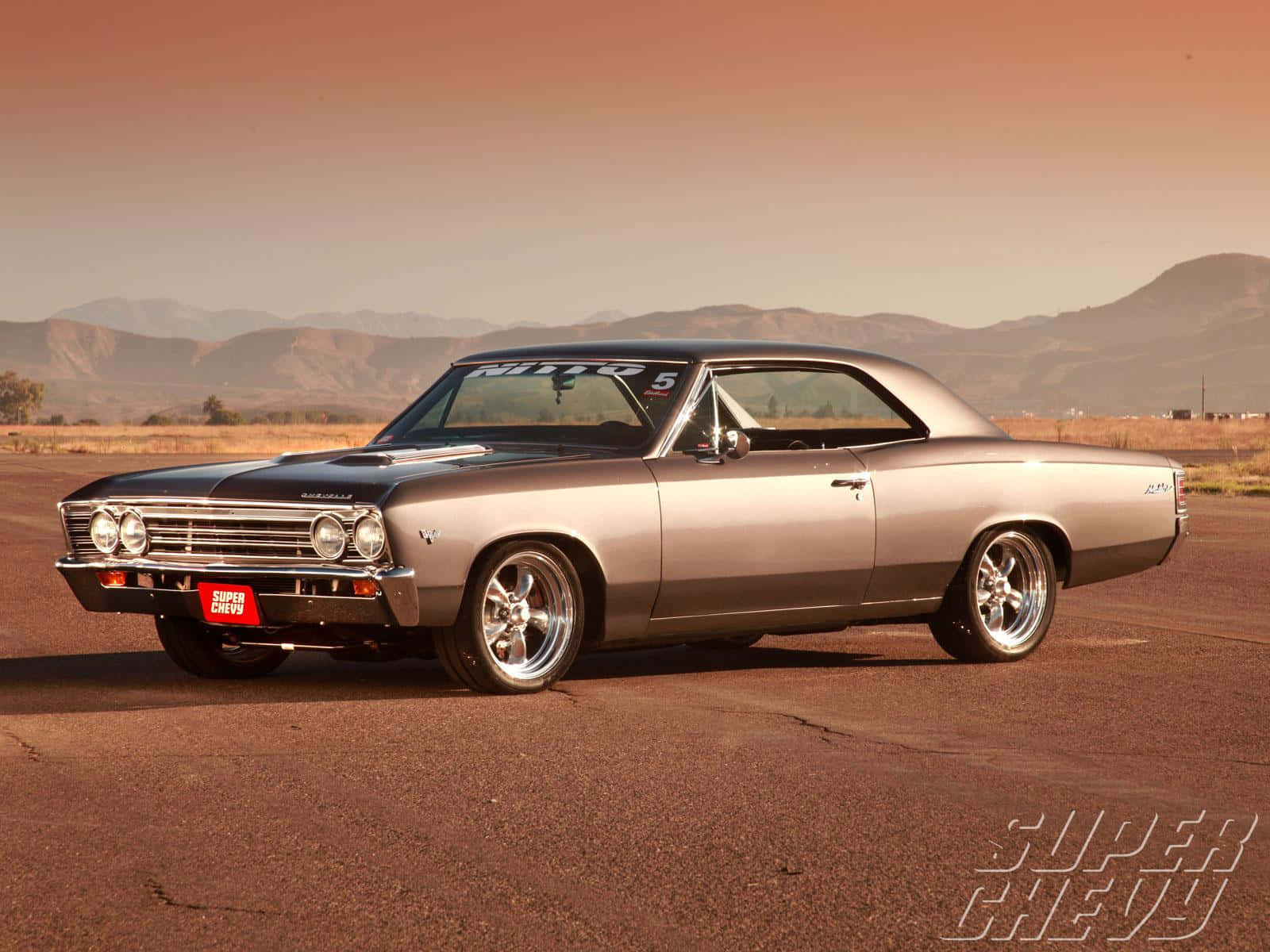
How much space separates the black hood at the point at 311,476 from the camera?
782 centimetres

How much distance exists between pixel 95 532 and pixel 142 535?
0.85 feet

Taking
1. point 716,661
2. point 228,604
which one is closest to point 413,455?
point 228,604

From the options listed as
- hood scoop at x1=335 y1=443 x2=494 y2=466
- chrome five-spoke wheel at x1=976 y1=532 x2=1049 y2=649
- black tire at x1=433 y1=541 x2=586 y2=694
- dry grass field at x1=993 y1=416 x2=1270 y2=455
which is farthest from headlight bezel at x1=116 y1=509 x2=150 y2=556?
dry grass field at x1=993 y1=416 x2=1270 y2=455

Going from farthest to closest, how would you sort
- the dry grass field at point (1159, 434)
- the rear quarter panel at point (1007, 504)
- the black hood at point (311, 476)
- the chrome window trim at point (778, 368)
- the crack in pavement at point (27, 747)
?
the dry grass field at point (1159, 434) → the rear quarter panel at point (1007, 504) → the chrome window trim at point (778, 368) → the black hood at point (311, 476) → the crack in pavement at point (27, 747)

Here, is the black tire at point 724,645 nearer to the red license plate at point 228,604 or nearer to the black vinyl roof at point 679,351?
the black vinyl roof at point 679,351

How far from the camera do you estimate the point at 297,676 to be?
916 cm

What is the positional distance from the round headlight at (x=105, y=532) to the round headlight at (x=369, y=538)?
4.45ft

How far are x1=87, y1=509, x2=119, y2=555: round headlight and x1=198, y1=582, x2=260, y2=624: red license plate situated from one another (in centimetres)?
61

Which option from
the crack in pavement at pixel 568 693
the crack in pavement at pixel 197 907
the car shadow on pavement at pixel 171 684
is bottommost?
the crack in pavement at pixel 568 693

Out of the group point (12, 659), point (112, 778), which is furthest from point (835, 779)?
point (12, 659)

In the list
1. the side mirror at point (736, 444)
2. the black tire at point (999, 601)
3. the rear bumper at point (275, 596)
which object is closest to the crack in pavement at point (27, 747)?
the rear bumper at point (275, 596)

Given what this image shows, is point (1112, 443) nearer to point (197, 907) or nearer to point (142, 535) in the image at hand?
point (142, 535)

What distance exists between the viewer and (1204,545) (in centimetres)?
1856

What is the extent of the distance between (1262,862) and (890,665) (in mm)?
4319
